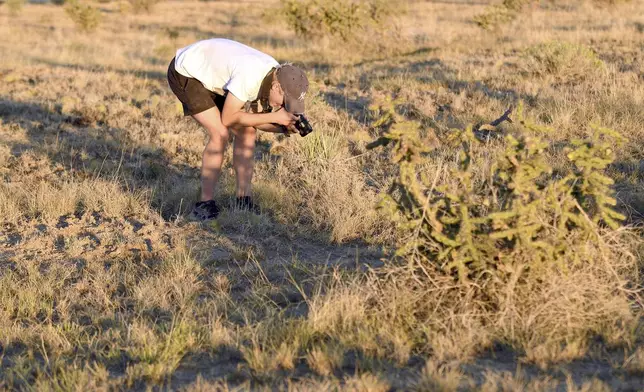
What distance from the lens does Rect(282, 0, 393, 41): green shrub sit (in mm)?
16766

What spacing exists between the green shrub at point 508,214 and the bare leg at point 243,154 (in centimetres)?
226

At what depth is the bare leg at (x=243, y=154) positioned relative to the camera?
6316mm

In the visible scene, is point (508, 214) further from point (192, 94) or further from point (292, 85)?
point (192, 94)

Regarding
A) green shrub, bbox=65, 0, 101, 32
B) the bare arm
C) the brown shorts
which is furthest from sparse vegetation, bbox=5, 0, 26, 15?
the bare arm

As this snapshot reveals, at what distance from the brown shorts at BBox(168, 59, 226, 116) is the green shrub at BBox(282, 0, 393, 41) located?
431 inches

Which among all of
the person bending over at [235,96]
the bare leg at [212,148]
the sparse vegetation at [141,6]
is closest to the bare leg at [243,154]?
the person bending over at [235,96]

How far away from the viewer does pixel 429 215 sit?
4.11m

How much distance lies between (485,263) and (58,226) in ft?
11.8

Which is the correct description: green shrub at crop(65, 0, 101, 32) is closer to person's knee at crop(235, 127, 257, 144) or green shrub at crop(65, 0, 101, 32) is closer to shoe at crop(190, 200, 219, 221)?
person's knee at crop(235, 127, 257, 144)

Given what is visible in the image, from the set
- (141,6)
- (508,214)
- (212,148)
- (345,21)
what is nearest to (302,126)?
(212,148)

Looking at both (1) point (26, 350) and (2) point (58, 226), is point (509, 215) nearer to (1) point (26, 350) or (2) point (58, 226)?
(1) point (26, 350)

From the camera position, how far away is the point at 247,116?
5.88 meters

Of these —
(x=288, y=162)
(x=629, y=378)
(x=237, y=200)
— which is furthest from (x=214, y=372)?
(x=288, y=162)

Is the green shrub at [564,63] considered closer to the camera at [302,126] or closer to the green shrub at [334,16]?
the camera at [302,126]
